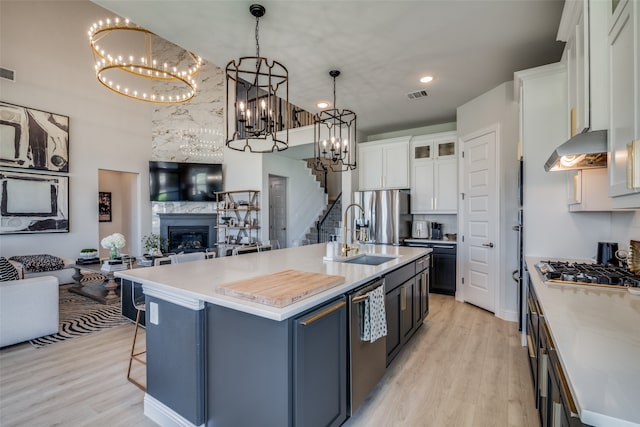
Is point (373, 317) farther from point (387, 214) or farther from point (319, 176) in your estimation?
point (319, 176)

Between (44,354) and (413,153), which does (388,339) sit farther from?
(413,153)

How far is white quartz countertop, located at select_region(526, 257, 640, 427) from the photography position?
0.71 meters

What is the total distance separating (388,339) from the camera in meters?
2.52

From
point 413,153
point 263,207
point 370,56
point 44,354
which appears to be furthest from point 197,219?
point 370,56

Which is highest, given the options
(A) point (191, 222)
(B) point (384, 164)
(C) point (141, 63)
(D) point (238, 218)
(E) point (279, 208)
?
(C) point (141, 63)

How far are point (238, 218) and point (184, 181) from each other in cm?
170

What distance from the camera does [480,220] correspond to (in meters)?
4.24

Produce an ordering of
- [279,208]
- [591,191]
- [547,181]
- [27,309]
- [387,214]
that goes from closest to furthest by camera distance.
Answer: [591,191] → [547,181] → [27,309] → [387,214] → [279,208]

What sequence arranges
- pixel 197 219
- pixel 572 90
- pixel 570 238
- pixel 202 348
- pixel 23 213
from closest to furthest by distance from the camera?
1. pixel 202 348
2. pixel 572 90
3. pixel 570 238
4. pixel 23 213
5. pixel 197 219

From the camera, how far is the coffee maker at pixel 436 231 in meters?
5.37

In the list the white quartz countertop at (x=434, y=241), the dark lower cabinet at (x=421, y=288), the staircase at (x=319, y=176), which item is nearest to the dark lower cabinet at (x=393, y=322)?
the dark lower cabinet at (x=421, y=288)

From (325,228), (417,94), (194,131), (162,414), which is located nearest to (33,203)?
(194,131)

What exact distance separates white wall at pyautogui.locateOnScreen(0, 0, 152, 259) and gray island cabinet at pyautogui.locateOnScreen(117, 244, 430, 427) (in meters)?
5.42

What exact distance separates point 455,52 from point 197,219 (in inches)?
269
